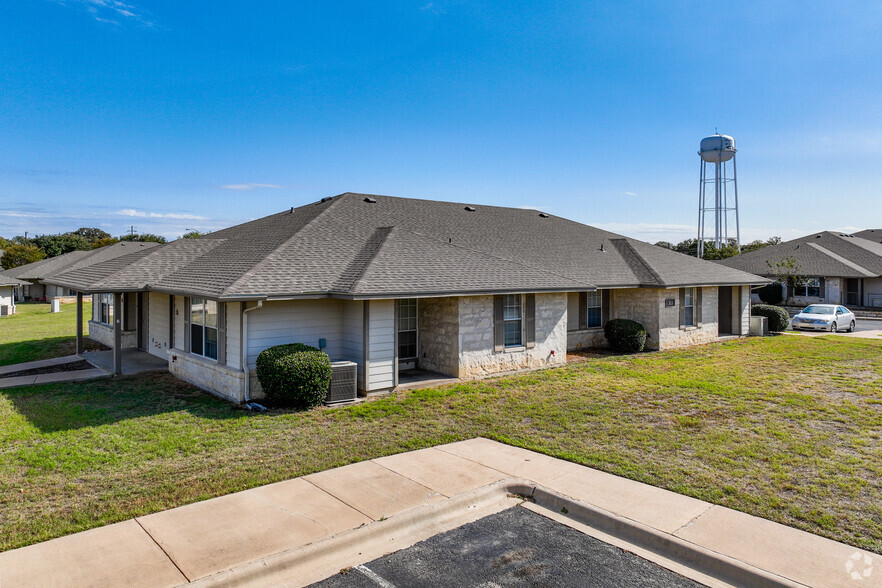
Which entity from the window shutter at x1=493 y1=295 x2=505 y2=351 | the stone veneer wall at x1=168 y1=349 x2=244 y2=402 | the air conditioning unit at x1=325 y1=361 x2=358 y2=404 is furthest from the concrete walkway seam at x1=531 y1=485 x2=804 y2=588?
the window shutter at x1=493 y1=295 x2=505 y2=351

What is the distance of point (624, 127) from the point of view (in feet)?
74.4

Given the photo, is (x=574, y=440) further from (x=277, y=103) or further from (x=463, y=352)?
(x=277, y=103)

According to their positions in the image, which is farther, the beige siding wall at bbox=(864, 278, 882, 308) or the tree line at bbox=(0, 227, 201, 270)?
the tree line at bbox=(0, 227, 201, 270)

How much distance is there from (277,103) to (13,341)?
14.9 m

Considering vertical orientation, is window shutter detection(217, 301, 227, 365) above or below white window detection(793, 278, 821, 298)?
below

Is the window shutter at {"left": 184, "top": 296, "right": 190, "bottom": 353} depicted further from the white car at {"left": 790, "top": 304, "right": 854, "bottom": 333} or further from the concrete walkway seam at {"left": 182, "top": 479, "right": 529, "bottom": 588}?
the white car at {"left": 790, "top": 304, "right": 854, "bottom": 333}

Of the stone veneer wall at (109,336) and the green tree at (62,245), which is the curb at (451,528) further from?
the green tree at (62,245)

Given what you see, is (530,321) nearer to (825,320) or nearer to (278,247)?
(278,247)

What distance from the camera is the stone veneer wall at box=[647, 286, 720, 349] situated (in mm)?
20078

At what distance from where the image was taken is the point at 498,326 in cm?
1507

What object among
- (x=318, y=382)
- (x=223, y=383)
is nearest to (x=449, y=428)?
(x=318, y=382)

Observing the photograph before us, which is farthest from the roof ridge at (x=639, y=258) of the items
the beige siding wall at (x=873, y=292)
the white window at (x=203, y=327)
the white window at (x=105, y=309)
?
the beige siding wall at (x=873, y=292)

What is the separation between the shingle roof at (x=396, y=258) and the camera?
13.0m

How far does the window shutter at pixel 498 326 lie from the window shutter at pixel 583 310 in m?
5.99
